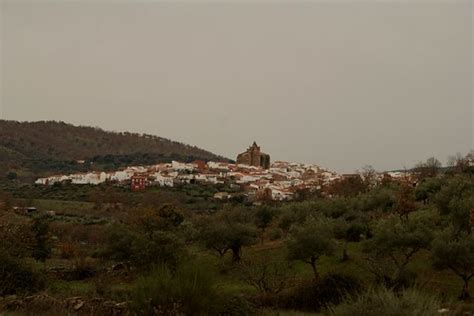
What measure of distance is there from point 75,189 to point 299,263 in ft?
204

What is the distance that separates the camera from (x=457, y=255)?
25.7 m

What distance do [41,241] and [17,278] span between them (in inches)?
→ 604

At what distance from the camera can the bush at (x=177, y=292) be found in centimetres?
1178

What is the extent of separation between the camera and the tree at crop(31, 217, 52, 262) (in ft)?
122

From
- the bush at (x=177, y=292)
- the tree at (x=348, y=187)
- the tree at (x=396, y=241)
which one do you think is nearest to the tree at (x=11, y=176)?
the tree at (x=348, y=187)

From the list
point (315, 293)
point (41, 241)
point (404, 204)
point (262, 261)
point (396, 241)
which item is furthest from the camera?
point (404, 204)

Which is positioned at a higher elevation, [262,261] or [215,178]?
[215,178]

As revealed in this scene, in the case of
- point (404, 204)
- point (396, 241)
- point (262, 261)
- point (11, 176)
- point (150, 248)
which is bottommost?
point (262, 261)

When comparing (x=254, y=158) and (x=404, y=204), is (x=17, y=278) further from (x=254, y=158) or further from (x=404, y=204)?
(x=254, y=158)

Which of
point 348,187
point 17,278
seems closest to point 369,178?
point 348,187

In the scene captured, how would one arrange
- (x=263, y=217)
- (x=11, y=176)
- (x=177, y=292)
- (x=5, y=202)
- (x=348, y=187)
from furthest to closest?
(x=11, y=176) < (x=348, y=187) < (x=5, y=202) < (x=263, y=217) < (x=177, y=292)

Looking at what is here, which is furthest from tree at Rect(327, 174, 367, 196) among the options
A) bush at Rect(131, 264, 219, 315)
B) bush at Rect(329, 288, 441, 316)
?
bush at Rect(329, 288, 441, 316)

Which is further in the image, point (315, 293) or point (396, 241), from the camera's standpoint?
point (396, 241)

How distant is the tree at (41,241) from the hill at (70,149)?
68489mm
